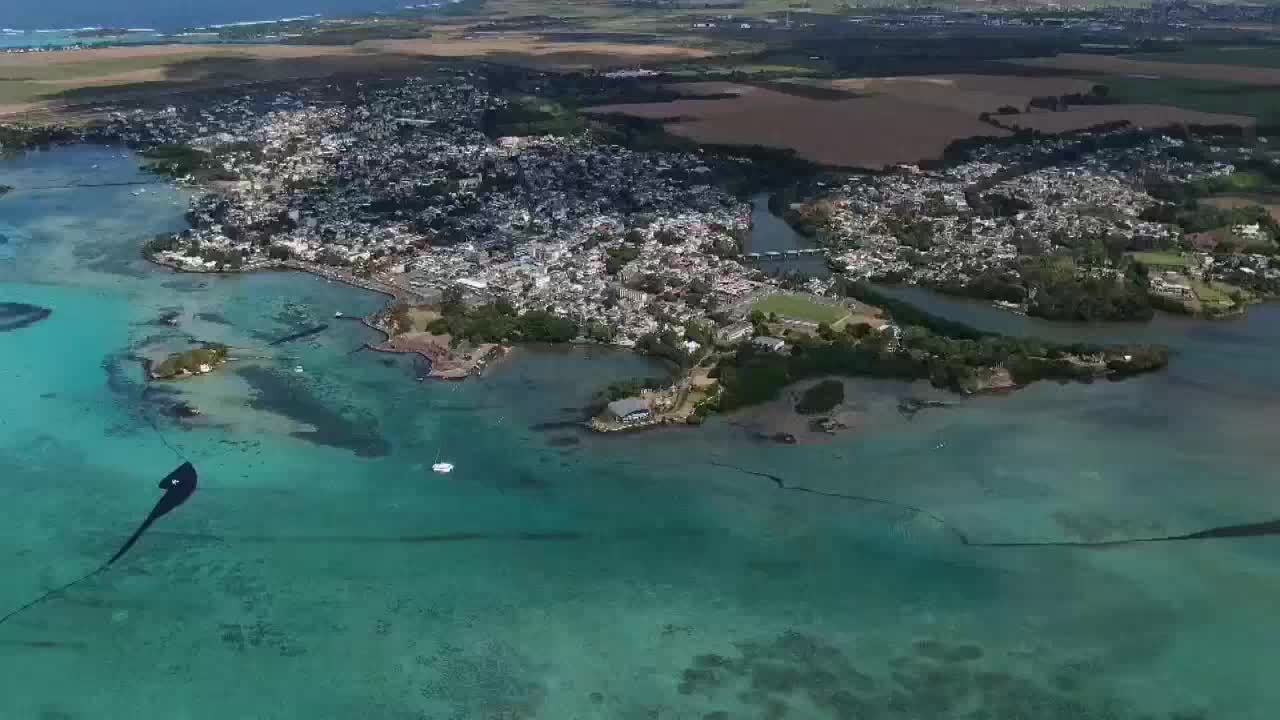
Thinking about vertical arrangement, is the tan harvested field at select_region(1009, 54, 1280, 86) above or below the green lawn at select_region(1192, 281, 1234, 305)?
above

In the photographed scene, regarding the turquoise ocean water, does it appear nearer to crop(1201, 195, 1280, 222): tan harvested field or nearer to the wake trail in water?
the wake trail in water

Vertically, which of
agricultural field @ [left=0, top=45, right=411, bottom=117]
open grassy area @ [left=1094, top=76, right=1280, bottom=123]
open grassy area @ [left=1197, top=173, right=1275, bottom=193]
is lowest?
open grassy area @ [left=1197, top=173, right=1275, bottom=193]

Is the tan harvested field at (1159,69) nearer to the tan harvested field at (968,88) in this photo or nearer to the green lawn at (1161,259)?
the tan harvested field at (968,88)

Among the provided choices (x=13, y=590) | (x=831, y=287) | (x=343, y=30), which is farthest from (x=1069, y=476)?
(x=343, y=30)

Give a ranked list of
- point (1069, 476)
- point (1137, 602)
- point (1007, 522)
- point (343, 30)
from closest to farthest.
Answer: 1. point (1137, 602)
2. point (1007, 522)
3. point (1069, 476)
4. point (343, 30)

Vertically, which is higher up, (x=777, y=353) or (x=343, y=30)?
(x=343, y=30)

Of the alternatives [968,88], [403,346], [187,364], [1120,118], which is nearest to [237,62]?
[968,88]

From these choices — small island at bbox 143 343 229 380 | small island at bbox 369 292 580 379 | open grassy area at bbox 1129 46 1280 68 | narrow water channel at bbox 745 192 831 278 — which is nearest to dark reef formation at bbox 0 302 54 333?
small island at bbox 143 343 229 380

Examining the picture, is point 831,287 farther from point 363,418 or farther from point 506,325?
point 363,418

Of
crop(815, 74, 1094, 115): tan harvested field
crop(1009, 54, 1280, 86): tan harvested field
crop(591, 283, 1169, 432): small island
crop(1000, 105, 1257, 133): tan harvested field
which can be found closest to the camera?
crop(591, 283, 1169, 432): small island
